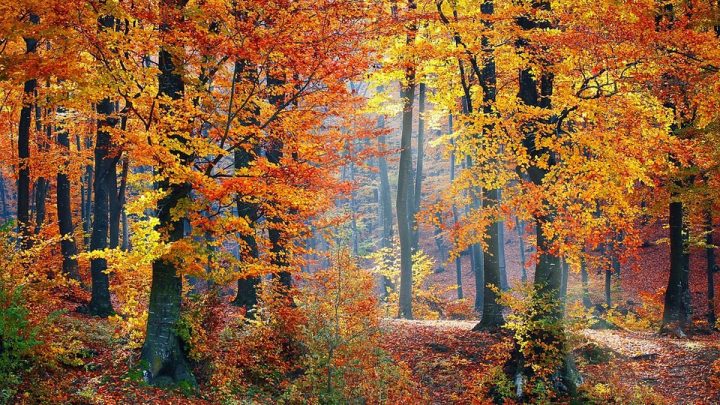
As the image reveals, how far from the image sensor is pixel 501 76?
17062 mm

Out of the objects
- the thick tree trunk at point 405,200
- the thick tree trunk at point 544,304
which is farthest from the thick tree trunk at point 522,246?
the thick tree trunk at point 544,304

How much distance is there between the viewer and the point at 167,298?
11.0 m

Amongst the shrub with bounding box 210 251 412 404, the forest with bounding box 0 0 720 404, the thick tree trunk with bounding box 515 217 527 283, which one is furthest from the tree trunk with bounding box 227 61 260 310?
the thick tree trunk with bounding box 515 217 527 283

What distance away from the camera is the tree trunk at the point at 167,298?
426 inches

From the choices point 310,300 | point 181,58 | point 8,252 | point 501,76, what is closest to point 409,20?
point 501,76

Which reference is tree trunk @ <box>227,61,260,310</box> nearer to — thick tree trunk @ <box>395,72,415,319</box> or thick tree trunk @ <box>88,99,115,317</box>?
thick tree trunk @ <box>88,99,115,317</box>

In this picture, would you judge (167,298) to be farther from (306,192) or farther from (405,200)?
(405,200)

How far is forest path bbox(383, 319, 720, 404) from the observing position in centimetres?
1314

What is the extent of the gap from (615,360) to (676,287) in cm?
580

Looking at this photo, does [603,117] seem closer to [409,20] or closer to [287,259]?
[409,20]

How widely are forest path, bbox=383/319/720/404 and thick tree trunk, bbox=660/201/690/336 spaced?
88 cm

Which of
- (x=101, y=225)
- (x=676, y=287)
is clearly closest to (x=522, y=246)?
(x=676, y=287)

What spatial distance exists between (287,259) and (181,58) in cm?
574

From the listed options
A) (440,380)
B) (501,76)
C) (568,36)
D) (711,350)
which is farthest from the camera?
(501,76)
